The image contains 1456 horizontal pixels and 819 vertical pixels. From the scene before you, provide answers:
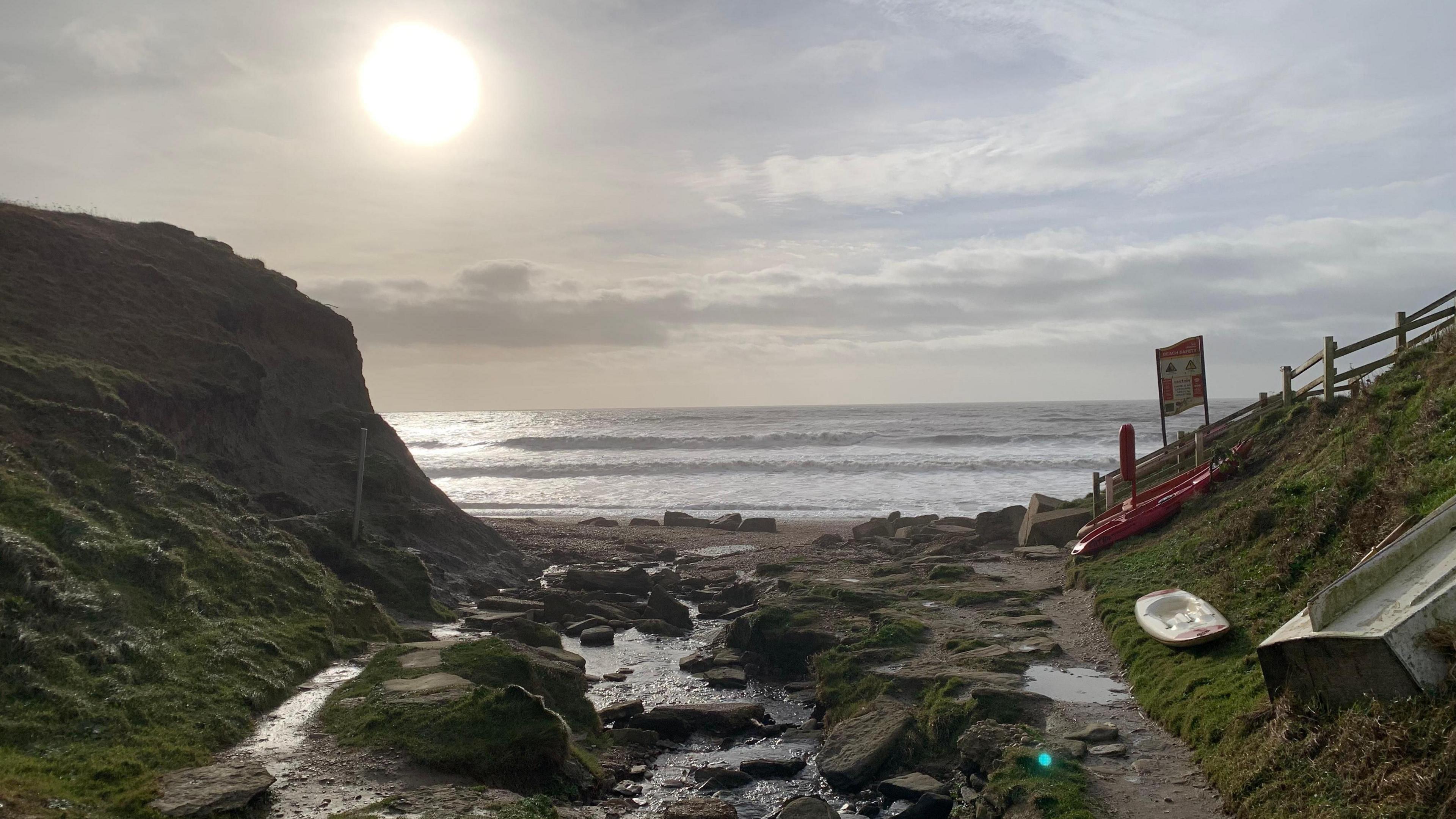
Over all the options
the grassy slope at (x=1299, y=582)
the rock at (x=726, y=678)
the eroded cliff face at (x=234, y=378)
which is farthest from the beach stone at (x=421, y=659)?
the grassy slope at (x=1299, y=582)

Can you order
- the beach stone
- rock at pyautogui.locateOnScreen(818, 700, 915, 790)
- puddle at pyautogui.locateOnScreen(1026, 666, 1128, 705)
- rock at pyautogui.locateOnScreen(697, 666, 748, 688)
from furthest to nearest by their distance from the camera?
rock at pyautogui.locateOnScreen(697, 666, 748, 688) < the beach stone < puddle at pyautogui.locateOnScreen(1026, 666, 1128, 705) < rock at pyautogui.locateOnScreen(818, 700, 915, 790)

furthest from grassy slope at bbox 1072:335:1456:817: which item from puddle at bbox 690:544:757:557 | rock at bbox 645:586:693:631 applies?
puddle at bbox 690:544:757:557

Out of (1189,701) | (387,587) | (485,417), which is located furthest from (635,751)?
(485,417)

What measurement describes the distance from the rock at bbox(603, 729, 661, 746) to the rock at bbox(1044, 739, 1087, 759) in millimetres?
4756

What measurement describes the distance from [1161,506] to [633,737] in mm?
10850

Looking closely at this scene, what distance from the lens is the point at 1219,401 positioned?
133125 millimetres

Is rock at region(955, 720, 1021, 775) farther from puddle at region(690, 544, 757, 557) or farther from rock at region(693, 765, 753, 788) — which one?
puddle at region(690, 544, 757, 557)

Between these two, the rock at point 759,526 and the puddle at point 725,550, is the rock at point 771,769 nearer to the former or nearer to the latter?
the puddle at point 725,550

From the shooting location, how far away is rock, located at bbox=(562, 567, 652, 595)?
21.4 meters

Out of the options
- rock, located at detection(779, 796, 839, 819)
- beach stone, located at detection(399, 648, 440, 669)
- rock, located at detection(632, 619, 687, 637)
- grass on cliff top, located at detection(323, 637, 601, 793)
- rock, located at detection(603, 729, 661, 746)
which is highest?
beach stone, located at detection(399, 648, 440, 669)

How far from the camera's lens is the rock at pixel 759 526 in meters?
34.2

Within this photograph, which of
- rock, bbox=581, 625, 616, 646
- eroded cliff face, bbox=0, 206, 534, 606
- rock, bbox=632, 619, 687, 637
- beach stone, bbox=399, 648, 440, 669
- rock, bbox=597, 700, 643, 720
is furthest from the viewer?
rock, bbox=632, 619, 687, 637

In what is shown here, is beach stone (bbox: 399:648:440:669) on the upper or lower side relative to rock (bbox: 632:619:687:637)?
upper

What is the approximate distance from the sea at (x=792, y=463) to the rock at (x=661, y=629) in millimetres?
22117
